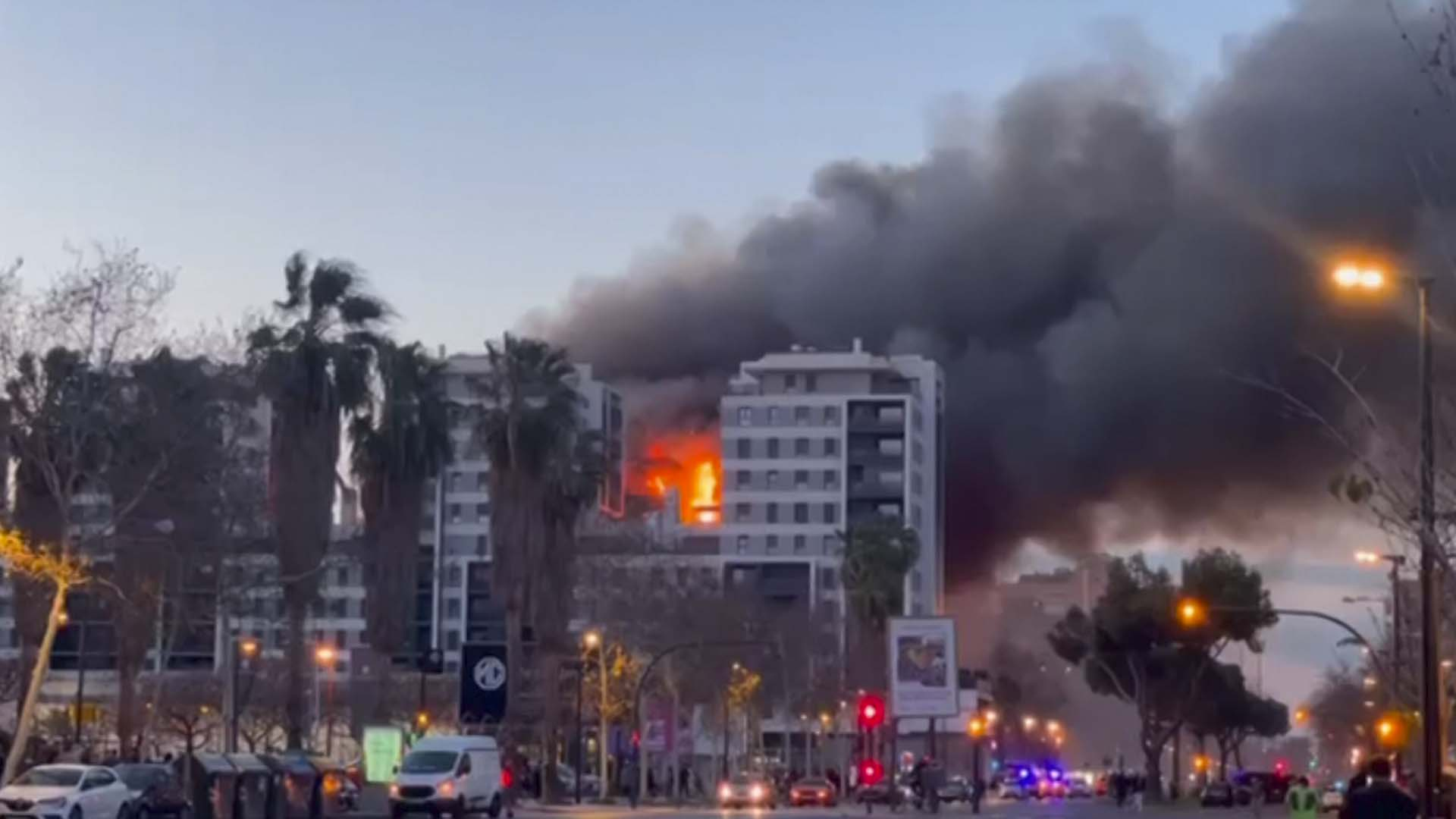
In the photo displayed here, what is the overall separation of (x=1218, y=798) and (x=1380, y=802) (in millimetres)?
80882

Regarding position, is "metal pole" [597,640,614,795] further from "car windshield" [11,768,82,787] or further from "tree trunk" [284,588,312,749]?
"car windshield" [11,768,82,787]

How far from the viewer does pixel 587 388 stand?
508 ft

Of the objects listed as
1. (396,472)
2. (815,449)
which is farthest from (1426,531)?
(815,449)

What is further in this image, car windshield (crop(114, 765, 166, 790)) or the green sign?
the green sign

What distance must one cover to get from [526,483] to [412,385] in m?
6.43

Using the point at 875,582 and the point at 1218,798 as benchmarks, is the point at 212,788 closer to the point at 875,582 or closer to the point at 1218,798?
the point at 1218,798

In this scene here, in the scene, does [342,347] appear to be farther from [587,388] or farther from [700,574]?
[587,388]

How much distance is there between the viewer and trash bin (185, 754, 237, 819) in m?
47.1

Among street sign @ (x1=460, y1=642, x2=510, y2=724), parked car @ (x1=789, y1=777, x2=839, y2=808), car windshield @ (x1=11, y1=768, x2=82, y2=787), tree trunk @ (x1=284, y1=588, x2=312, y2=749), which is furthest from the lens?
parked car @ (x1=789, y1=777, x2=839, y2=808)

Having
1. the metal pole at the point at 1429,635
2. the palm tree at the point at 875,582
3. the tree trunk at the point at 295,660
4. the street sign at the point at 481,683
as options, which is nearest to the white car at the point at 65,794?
the tree trunk at the point at 295,660

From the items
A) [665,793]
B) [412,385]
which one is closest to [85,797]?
[412,385]

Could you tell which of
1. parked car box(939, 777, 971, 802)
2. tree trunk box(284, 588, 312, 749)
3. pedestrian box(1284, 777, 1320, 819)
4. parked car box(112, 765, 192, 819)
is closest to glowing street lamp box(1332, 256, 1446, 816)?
pedestrian box(1284, 777, 1320, 819)

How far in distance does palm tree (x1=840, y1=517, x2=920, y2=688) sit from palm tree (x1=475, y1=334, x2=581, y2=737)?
1533 inches

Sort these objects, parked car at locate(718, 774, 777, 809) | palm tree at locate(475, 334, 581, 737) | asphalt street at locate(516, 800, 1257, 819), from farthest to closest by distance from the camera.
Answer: parked car at locate(718, 774, 777, 809), palm tree at locate(475, 334, 581, 737), asphalt street at locate(516, 800, 1257, 819)
